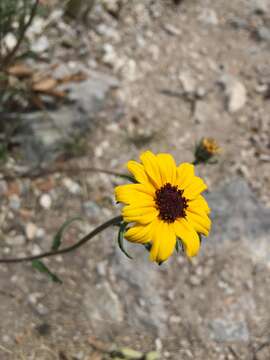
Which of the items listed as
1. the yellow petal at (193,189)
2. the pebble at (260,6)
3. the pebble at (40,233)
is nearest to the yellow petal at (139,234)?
the yellow petal at (193,189)

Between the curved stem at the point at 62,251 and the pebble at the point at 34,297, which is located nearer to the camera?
the curved stem at the point at 62,251

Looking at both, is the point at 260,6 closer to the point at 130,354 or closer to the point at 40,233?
the point at 40,233

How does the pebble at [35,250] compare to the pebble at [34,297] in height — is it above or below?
above

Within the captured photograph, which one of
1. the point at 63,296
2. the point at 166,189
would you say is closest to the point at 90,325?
the point at 63,296

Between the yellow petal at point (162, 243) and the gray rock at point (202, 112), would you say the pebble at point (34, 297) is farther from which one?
the gray rock at point (202, 112)

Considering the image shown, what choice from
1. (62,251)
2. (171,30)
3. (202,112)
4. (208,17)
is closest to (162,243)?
(62,251)

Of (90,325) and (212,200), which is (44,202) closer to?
(90,325)

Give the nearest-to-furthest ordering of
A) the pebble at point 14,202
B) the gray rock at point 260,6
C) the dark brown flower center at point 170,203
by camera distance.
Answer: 1. the dark brown flower center at point 170,203
2. the pebble at point 14,202
3. the gray rock at point 260,6

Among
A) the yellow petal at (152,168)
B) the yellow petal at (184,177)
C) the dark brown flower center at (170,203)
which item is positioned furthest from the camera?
the yellow petal at (184,177)
